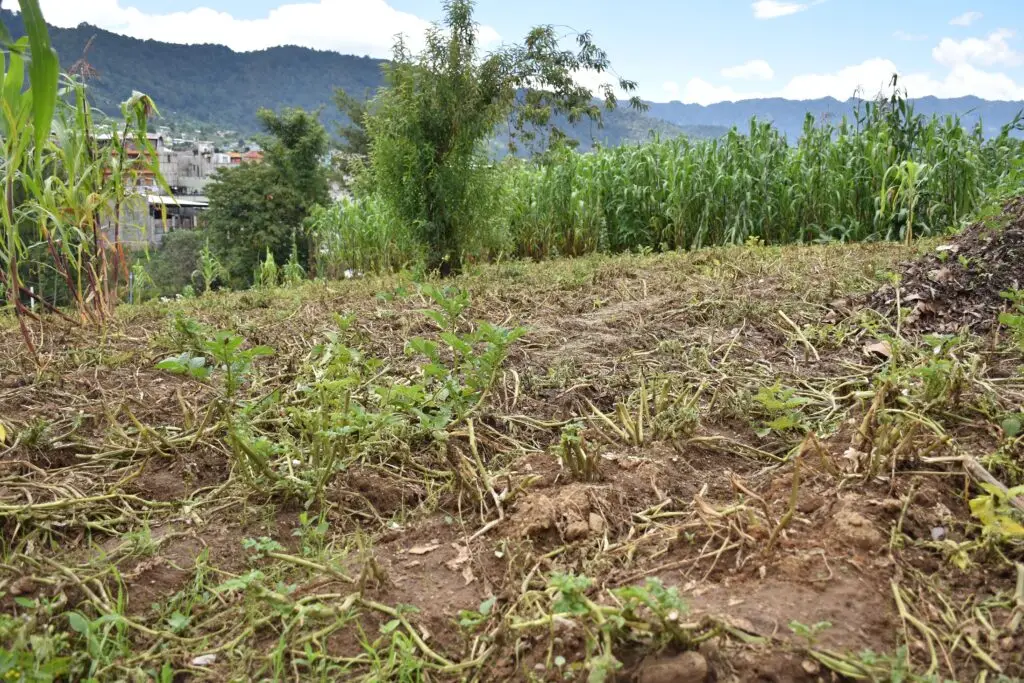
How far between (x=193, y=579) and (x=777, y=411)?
6.07 ft

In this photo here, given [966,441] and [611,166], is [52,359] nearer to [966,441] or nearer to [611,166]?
[966,441]

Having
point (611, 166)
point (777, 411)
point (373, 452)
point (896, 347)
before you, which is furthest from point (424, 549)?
point (611, 166)

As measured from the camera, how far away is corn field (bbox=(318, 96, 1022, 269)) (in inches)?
280

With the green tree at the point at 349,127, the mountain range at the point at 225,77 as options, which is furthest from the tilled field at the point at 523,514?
the mountain range at the point at 225,77

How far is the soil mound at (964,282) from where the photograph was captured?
325cm

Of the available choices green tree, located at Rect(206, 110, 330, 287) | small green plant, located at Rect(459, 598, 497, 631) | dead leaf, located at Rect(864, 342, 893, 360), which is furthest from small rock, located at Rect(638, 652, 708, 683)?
green tree, located at Rect(206, 110, 330, 287)

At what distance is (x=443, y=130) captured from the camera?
6.00 m

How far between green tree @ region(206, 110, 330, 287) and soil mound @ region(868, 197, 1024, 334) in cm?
2843

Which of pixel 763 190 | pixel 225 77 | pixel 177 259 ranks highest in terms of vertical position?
pixel 225 77

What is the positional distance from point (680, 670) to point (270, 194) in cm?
3420

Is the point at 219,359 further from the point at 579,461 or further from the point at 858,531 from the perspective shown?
the point at 858,531

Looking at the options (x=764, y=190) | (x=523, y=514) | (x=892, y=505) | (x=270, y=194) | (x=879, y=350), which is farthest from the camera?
(x=270, y=194)

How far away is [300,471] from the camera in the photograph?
2096mm

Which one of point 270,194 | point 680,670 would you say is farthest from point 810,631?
point 270,194
